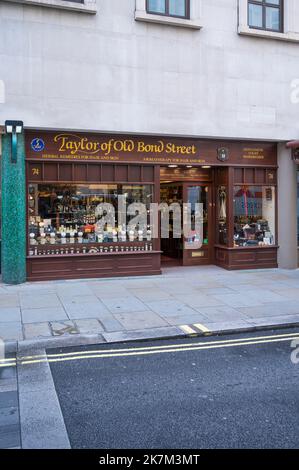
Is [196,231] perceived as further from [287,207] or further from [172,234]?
[287,207]

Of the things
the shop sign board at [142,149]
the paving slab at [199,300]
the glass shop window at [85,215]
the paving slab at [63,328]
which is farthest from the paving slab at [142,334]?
the shop sign board at [142,149]

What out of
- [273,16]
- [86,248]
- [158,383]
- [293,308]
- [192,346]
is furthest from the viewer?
[273,16]

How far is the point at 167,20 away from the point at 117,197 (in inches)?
185

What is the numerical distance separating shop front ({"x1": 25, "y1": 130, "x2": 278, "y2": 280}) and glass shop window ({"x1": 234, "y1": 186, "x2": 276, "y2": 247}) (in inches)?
1.2

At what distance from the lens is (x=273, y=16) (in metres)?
13.7

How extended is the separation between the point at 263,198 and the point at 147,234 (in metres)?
3.83

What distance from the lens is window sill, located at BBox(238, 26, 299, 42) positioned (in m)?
12.9

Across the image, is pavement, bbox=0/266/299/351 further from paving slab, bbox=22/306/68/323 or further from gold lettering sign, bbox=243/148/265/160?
gold lettering sign, bbox=243/148/265/160

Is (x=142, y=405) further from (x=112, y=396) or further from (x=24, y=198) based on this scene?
(x=24, y=198)

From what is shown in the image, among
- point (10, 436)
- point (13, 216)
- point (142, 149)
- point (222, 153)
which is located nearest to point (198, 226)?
point (222, 153)

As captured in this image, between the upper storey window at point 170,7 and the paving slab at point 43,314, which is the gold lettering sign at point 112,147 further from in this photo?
the paving slab at point 43,314

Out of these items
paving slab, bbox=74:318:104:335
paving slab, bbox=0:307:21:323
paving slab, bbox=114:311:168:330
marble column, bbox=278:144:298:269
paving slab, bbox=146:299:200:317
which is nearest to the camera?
paving slab, bbox=74:318:104:335

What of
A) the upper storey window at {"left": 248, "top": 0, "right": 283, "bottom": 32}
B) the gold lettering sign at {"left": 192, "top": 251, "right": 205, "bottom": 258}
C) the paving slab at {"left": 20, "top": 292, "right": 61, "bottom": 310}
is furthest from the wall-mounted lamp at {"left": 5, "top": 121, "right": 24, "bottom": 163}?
the upper storey window at {"left": 248, "top": 0, "right": 283, "bottom": 32}

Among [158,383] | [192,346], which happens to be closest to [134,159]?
[192,346]
